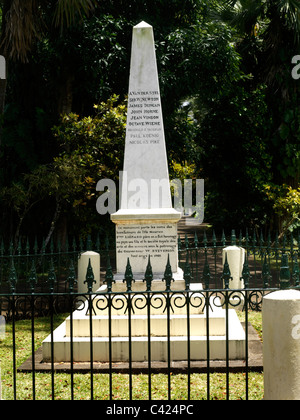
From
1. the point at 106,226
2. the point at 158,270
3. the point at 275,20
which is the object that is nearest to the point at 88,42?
the point at 106,226

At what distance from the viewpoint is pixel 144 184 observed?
23.4 feet

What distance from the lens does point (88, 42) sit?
12.1 metres

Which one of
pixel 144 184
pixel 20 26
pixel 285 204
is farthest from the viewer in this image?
pixel 285 204

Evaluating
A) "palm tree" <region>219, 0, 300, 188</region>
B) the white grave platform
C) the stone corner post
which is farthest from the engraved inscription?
"palm tree" <region>219, 0, 300, 188</region>

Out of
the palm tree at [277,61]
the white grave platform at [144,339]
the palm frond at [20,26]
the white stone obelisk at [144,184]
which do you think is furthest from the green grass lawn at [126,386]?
the palm tree at [277,61]

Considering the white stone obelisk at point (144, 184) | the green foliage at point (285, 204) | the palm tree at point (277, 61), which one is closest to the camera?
the white stone obelisk at point (144, 184)

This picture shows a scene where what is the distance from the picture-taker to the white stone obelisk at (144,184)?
7004 mm

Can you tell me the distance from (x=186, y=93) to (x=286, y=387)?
1107cm

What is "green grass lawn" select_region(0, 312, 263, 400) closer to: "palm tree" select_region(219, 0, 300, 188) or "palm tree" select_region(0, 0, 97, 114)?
"palm tree" select_region(0, 0, 97, 114)

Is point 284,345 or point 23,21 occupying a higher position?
point 23,21

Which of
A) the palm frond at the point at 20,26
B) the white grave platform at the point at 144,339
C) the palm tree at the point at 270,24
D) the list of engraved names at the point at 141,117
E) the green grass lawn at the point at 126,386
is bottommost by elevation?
the green grass lawn at the point at 126,386

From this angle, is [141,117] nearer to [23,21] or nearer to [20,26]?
[20,26]

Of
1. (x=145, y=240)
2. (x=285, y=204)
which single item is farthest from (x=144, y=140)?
(x=285, y=204)

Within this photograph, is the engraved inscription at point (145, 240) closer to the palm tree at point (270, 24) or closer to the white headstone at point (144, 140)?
the white headstone at point (144, 140)
